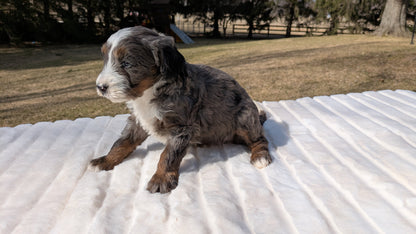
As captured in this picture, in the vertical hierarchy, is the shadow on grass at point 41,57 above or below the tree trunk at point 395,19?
below

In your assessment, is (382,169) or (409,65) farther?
(409,65)

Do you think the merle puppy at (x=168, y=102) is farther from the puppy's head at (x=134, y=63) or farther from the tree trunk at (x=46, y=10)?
the tree trunk at (x=46, y=10)

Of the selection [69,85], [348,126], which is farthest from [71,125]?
[69,85]

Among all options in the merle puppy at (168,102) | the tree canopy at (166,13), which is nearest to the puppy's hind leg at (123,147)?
the merle puppy at (168,102)

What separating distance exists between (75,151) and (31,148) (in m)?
0.53

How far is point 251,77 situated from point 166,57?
20.5ft

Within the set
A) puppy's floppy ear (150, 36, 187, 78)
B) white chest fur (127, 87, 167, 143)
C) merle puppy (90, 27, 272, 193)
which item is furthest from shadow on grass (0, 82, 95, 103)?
puppy's floppy ear (150, 36, 187, 78)

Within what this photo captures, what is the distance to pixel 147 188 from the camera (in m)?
2.44

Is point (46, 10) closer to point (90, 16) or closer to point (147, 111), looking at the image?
point (90, 16)

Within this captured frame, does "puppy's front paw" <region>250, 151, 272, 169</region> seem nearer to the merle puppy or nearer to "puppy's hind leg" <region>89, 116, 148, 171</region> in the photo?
the merle puppy

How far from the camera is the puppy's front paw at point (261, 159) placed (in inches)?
109

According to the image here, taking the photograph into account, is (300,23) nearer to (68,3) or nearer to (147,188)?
(68,3)

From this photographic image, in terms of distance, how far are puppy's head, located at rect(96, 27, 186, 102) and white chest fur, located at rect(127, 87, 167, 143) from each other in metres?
0.12

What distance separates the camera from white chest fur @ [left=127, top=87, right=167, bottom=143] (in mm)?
2441
